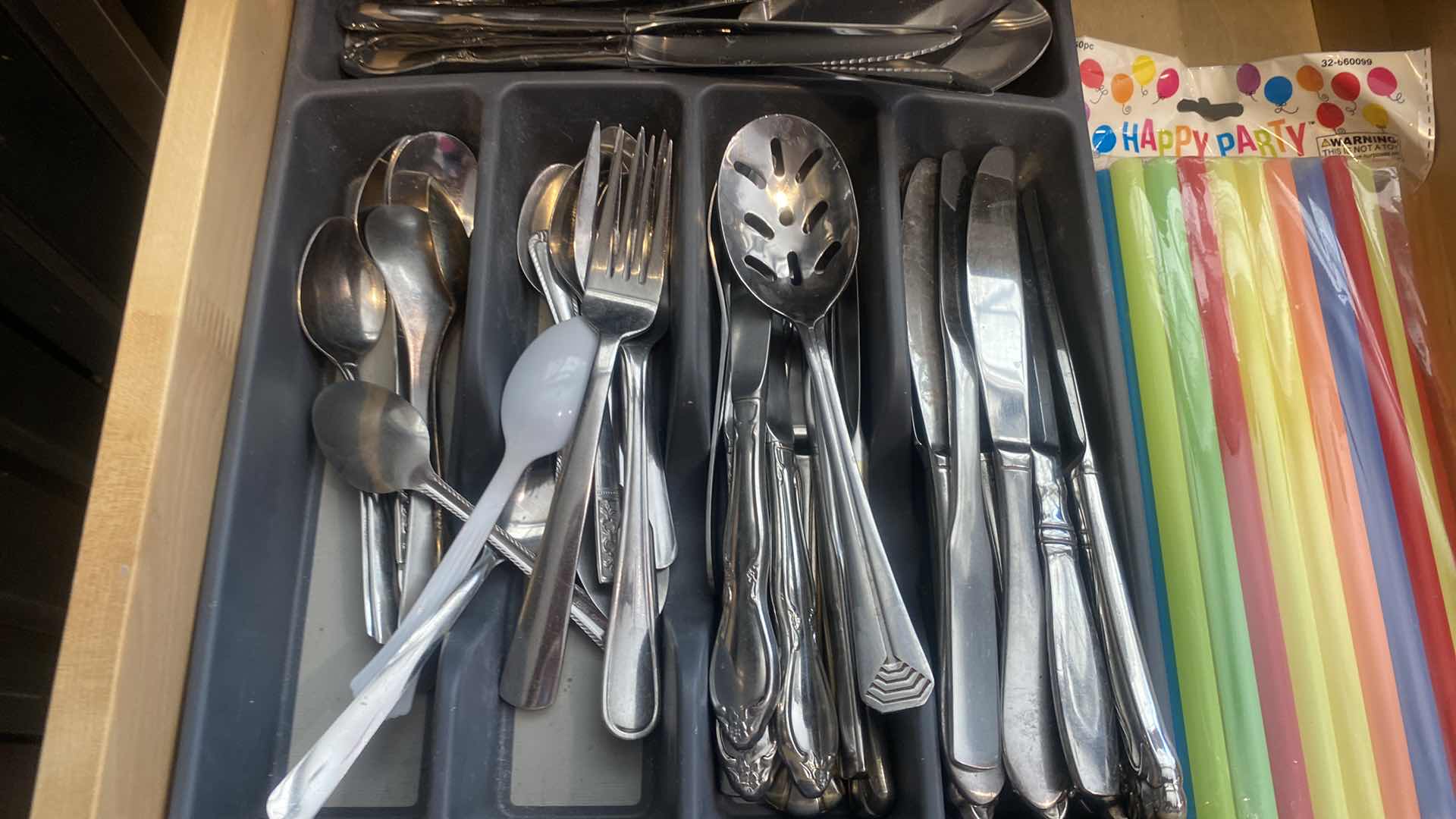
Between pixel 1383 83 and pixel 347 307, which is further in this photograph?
pixel 1383 83

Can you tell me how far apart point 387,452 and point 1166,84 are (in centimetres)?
74

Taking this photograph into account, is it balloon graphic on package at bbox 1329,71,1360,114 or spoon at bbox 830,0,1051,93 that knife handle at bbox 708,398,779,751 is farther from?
balloon graphic on package at bbox 1329,71,1360,114

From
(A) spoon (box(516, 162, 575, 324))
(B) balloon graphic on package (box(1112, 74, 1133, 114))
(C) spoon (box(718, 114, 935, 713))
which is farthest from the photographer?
(B) balloon graphic on package (box(1112, 74, 1133, 114))

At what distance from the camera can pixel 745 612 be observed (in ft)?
1.66

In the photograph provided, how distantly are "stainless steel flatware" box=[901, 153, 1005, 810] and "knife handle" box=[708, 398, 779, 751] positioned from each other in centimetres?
11

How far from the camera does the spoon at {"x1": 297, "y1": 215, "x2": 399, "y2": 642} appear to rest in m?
0.59

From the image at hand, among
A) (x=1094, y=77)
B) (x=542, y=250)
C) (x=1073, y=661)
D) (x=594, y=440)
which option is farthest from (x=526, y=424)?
(x=1094, y=77)

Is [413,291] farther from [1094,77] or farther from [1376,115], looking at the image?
[1376,115]

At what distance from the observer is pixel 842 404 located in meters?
0.62

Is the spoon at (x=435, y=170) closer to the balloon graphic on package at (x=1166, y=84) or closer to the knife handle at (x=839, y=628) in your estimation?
the knife handle at (x=839, y=628)

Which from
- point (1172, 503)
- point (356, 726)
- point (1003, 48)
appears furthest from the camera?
point (1003, 48)

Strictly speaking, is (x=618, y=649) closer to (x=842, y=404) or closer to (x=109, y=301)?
(x=842, y=404)

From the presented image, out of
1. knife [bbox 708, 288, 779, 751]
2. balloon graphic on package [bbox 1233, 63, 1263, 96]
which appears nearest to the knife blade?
knife [bbox 708, 288, 779, 751]

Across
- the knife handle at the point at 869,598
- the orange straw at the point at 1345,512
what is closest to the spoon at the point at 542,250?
the knife handle at the point at 869,598
